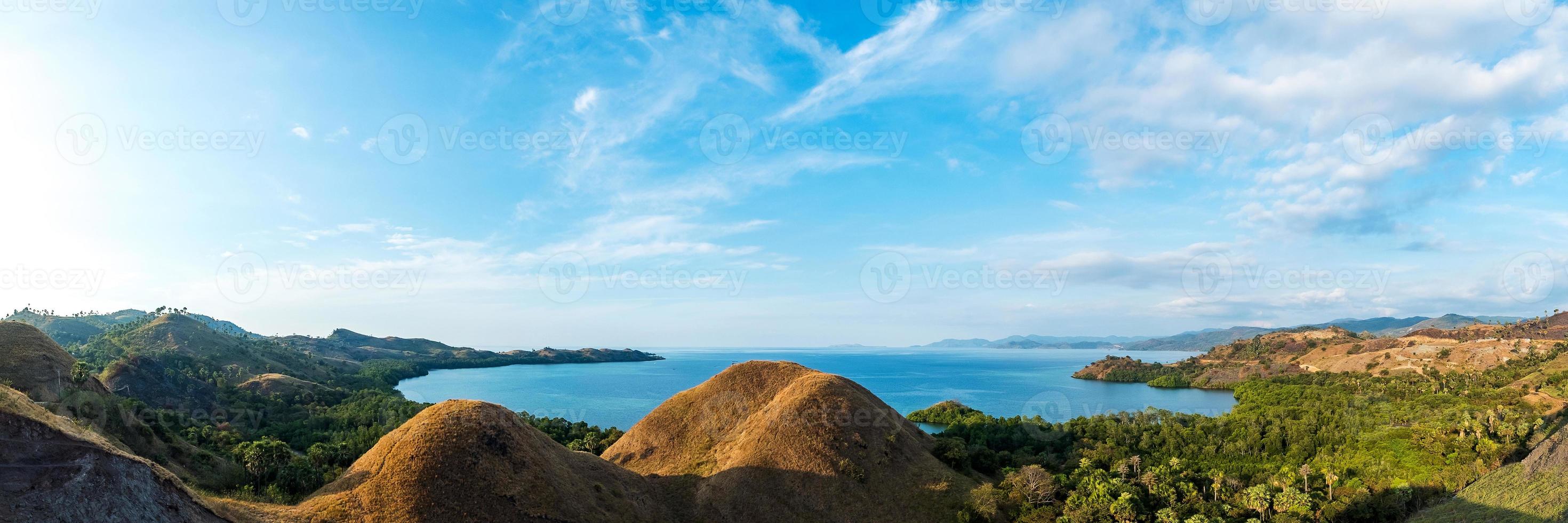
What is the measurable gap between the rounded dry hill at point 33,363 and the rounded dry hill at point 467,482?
38919mm

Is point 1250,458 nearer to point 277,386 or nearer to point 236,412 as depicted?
point 236,412

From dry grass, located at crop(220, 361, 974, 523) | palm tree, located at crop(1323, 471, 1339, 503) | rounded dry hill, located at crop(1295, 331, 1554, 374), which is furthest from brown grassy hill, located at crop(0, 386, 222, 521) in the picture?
rounded dry hill, located at crop(1295, 331, 1554, 374)

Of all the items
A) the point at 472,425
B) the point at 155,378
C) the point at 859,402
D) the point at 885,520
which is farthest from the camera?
the point at 155,378

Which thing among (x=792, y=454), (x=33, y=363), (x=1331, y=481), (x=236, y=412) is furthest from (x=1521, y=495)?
(x=236, y=412)

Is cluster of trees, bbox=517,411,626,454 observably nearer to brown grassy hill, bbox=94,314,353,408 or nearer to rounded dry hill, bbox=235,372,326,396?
brown grassy hill, bbox=94,314,353,408

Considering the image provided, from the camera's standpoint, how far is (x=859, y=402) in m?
62.5

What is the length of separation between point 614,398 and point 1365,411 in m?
161

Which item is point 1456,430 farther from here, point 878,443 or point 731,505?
point 731,505

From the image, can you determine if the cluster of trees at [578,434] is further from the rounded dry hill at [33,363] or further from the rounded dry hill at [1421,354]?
the rounded dry hill at [1421,354]

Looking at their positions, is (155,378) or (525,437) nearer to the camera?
(525,437)

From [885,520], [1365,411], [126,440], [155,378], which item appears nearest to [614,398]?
[155,378]

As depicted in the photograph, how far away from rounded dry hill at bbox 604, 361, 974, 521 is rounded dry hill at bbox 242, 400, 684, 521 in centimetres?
826

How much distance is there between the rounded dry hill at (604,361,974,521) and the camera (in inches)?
2037

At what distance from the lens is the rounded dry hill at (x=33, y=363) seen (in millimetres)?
58312
